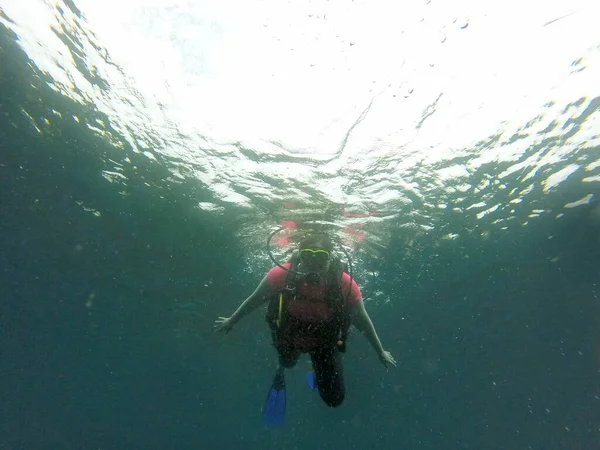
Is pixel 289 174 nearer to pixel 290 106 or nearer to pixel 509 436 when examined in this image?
pixel 290 106

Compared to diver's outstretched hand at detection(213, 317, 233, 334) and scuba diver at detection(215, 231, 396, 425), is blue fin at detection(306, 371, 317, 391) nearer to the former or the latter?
scuba diver at detection(215, 231, 396, 425)

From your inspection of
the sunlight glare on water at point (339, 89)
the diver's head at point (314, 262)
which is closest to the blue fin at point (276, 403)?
the diver's head at point (314, 262)

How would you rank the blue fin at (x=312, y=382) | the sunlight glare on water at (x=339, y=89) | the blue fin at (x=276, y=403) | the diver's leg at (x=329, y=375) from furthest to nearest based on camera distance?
the blue fin at (x=276, y=403) < the blue fin at (x=312, y=382) < the sunlight glare on water at (x=339, y=89) < the diver's leg at (x=329, y=375)

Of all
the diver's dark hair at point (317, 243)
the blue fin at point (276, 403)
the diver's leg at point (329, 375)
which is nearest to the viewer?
the diver's dark hair at point (317, 243)

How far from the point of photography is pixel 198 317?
26.9 metres

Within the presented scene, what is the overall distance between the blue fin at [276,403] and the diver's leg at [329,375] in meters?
1.65

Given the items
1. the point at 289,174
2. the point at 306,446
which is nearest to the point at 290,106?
the point at 289,174

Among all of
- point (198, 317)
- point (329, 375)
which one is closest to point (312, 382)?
point (329, 375)

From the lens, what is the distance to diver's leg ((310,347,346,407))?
22.3 feet

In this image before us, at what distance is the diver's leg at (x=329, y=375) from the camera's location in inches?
267

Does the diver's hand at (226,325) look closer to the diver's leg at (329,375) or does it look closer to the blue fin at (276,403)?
the diver's leg at (329,375)

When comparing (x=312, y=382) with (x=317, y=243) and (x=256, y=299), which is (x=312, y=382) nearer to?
(x=256, y=299)

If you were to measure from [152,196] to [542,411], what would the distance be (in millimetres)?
46653

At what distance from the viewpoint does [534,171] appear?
12141 mm
